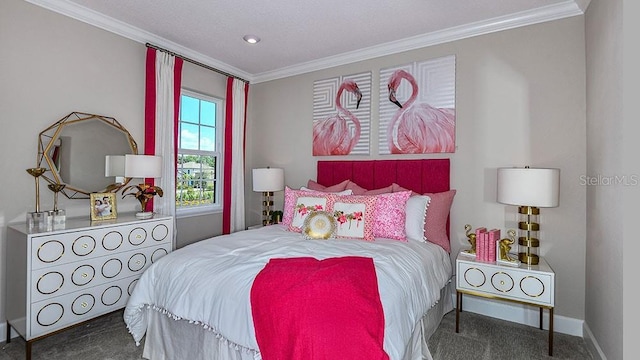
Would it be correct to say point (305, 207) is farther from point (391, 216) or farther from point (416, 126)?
point (416, 126)

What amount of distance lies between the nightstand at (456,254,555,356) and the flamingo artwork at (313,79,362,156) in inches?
67.9

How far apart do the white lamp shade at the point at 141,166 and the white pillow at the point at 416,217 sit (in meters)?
2.31

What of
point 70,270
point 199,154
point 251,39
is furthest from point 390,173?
point 70,270

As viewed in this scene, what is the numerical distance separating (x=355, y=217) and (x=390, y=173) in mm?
832

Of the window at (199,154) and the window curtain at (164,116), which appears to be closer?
the window curtain at (164,116)

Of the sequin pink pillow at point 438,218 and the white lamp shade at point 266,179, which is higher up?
the white lamp shade at point 266,179

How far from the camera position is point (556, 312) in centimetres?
253

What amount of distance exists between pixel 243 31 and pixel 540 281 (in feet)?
10.6

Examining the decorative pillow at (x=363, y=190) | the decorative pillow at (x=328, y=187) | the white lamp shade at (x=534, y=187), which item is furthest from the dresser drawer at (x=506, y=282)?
the decorative pillow at (x=328, y=187)

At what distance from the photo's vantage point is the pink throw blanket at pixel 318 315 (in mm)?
1255

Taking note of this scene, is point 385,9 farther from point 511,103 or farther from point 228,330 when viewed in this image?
point 228,330

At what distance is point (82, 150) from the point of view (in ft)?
8.87

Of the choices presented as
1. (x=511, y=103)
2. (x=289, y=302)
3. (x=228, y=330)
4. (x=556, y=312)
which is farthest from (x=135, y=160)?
(x=556, y=312)

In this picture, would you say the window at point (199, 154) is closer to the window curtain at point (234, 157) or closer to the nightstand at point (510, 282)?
the window curtain at point (234, 157)
